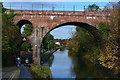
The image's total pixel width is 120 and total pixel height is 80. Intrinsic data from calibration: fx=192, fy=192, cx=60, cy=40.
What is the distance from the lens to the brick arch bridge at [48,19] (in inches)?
1027

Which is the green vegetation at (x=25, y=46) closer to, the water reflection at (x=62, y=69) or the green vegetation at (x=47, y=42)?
the green vegetation at (x=47, y=42)

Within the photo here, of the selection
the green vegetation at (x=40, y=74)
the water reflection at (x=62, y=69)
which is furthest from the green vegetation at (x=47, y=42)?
the green vegetation at (x=40, y=74)

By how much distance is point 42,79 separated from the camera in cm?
1738

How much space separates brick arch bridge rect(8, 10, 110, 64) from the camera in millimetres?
26094

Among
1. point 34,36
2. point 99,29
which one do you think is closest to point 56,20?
point 34,36

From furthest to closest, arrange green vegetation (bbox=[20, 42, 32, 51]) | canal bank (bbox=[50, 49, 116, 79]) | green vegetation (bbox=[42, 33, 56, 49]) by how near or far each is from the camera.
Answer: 1. green vegetation (bbox=[42, 33, 56, 49])
2. green vegetation (bbox=[20, 42, 32, 51])
3. canal bank (bbox=[50, 49, 116, 79])

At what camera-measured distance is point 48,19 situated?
86.2 ft

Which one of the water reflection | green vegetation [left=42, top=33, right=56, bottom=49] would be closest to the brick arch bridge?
the water reflection

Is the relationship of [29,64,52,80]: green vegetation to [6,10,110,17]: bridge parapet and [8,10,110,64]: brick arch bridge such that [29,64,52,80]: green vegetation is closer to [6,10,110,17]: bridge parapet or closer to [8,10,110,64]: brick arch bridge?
[8,10,110,64]: brick arch bridge

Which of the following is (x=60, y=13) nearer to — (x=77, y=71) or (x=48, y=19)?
(x=48, y=19)

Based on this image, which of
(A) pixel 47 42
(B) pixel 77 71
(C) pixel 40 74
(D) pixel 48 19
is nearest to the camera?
(C) pixel 40 74

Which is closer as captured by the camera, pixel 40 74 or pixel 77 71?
pixel 40 74

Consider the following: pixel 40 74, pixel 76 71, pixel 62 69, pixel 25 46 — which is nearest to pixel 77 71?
pixel 76 71

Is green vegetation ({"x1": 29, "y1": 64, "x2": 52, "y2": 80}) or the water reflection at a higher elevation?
green vegetation ({"x1": 29, "y1": 64, "x2": 52, "y2": 80})
